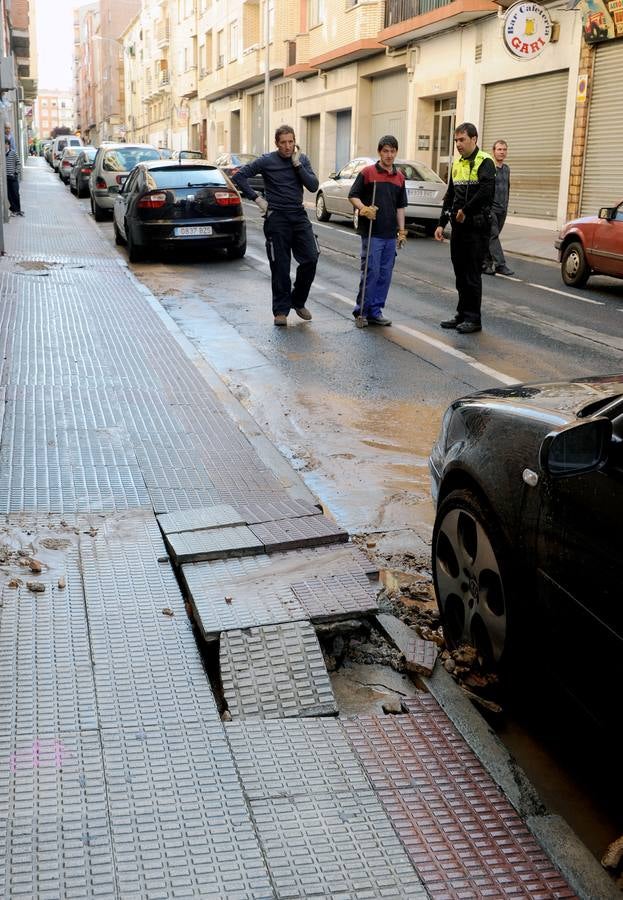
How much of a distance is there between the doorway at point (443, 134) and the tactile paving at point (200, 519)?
26.5 meters

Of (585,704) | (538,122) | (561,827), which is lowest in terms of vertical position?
(561,827)

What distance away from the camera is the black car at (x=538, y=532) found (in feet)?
8.59

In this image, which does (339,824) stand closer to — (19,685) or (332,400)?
(19,685)

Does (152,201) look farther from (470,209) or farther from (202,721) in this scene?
(202,721)

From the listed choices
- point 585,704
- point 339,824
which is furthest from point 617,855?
Answer: point 339,824

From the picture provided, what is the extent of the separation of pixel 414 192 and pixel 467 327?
12.1 meters

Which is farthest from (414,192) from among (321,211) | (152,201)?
(152,201)

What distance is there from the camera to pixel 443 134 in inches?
1189

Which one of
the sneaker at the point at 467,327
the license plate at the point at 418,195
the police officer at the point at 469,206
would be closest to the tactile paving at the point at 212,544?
the police officer at the point at 469,206

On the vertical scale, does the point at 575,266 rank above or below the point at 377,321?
above

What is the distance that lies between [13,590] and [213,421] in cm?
276

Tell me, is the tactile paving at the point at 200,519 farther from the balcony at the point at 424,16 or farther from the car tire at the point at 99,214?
the balcony at the point at 424,16

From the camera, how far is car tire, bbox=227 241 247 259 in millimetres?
16047

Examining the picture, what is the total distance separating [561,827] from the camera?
108 inches
